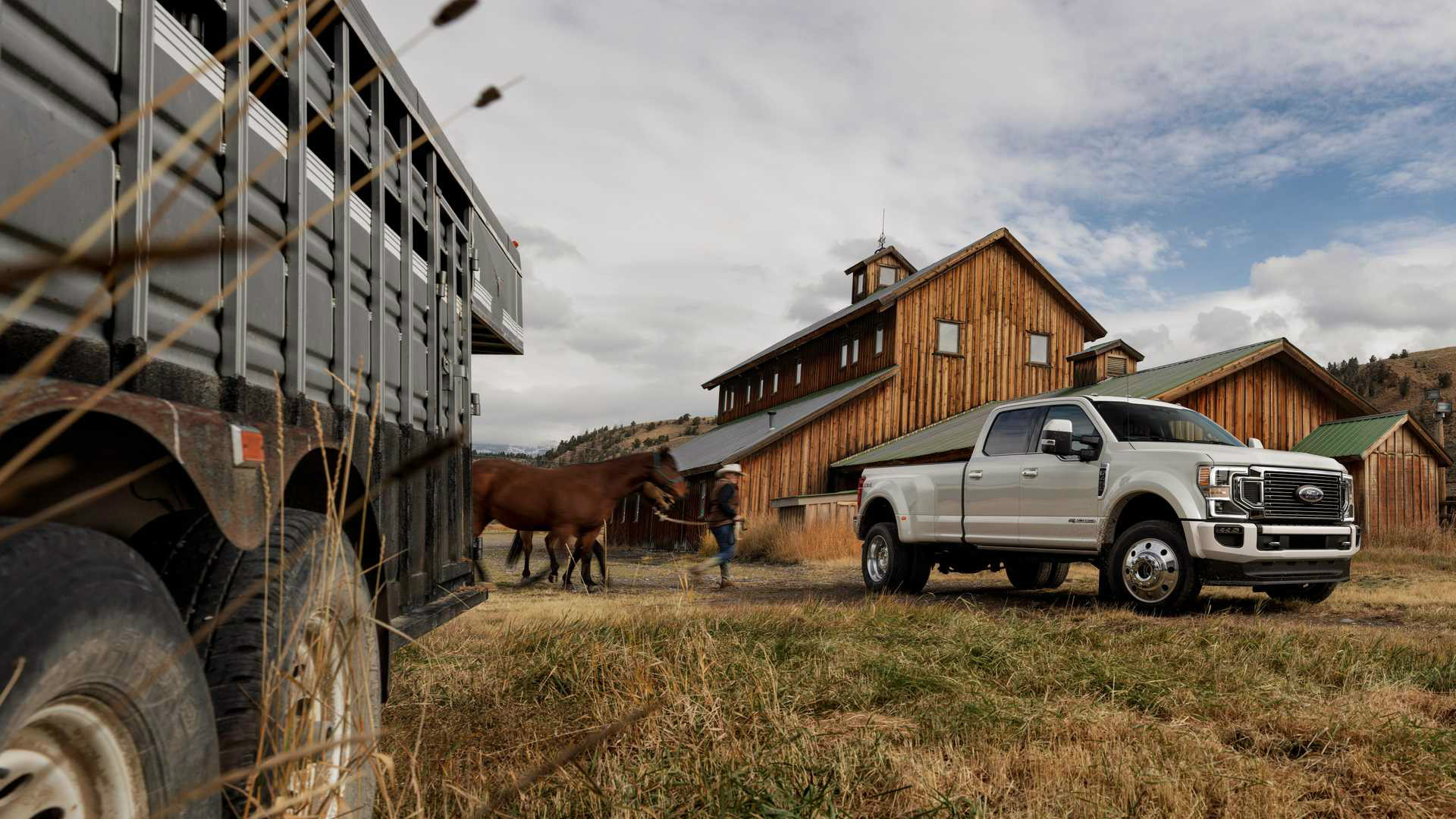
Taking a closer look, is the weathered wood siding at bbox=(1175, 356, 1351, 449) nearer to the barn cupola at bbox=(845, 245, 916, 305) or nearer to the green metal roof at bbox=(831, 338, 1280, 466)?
the green metal roof at bbox=(831, 338, 1280, 466)

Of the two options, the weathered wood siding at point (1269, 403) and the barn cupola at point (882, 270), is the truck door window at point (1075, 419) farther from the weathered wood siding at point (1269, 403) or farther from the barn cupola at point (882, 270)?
the barn cupola at point (882, 270)

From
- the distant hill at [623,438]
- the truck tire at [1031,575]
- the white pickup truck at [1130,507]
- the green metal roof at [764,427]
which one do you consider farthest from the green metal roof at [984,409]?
the distant hill at [623,438]

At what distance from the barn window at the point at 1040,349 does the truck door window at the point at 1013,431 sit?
893 inches

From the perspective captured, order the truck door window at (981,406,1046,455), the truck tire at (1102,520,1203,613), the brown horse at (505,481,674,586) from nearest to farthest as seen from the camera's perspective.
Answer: the truck tire at (1102,520,1203,613)
the truck door window at (981,406,1046,455)
the brown horse at (505,481,674,586)

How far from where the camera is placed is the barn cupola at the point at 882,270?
38688 mm

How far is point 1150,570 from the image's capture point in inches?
402

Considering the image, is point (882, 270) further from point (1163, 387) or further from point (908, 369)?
point (1163, 387)

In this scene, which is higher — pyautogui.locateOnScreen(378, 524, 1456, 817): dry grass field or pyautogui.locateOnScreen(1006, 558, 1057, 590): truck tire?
pyautogui.locateOnScreen(378, 524, 1456, 817): dry grass field

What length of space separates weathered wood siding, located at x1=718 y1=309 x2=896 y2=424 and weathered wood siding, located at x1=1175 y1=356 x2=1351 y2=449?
994 centimetres

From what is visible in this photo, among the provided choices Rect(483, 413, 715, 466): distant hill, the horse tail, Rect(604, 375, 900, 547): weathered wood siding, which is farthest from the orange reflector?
Rect(483, 413, 715, 466): distant hill

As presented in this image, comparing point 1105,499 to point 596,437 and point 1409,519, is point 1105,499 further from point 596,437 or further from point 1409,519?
point 596,437

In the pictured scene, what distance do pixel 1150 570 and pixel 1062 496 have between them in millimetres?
1379

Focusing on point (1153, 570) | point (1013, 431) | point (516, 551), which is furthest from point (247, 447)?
point (516, 551)

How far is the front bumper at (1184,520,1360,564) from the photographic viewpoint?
9836 mm
